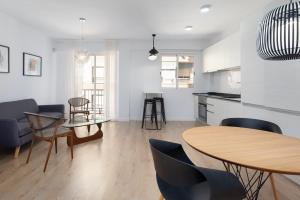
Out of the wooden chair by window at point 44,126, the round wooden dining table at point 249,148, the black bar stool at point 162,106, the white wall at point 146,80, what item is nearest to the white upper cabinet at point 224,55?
the white wall at point 146,80

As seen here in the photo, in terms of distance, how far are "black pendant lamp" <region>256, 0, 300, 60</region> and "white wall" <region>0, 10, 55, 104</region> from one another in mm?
4531

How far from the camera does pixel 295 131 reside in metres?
2.33

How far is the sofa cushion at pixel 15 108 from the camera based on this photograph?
3723 millimetres

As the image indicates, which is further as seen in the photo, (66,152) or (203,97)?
(203,97)

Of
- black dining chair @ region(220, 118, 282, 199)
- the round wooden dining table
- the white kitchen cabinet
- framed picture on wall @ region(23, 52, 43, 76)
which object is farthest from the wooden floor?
framed picture on wall @ region(23, 52, 43, 76)

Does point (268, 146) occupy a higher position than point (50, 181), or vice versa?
point (268, 146)

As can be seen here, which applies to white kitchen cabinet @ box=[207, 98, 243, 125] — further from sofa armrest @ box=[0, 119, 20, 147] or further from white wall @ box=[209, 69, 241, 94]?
sofa armrest @ box=[0, 119, 20, 147]

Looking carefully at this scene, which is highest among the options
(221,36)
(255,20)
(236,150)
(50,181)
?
(221,36)

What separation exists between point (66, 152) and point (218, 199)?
3.00m

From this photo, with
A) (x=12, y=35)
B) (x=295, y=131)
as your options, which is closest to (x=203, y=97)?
(x=295, y=131)

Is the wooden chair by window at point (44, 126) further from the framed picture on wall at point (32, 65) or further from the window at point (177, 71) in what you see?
the window at point (177, 71)

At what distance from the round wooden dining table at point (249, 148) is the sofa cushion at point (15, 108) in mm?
3519

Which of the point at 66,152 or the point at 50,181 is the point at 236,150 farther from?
the point at 66,152

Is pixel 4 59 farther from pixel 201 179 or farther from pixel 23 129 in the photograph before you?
pixel 201 179
